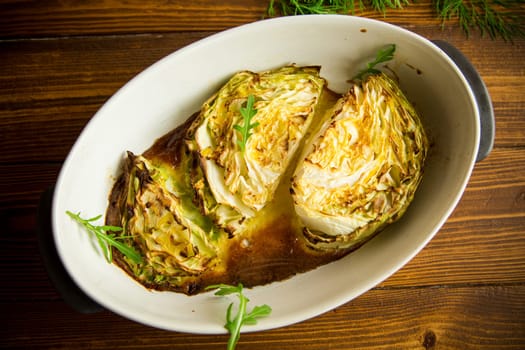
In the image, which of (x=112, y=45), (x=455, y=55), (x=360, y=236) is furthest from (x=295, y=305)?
(x=112, y=45)

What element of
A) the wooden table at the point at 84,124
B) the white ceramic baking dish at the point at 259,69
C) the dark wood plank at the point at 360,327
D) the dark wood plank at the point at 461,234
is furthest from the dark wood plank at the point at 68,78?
the dark wood plank at the point at 360,327

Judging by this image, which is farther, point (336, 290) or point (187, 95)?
point (187, 95)

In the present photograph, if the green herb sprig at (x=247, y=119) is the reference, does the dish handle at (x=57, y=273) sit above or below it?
below

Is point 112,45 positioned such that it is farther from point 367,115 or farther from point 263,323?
point 263,323

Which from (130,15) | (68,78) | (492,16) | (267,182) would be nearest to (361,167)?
(267,182)

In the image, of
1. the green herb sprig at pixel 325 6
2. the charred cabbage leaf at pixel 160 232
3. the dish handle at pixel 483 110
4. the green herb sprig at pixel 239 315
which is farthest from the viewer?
the green herb sprig at pixel 325 6

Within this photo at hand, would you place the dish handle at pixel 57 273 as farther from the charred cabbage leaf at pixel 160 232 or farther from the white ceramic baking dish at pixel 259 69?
the charred cabbage leaf at pixel 160 232

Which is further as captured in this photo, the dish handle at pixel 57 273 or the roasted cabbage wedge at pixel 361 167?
the roasted cabbage wedge at pixel 361 167
